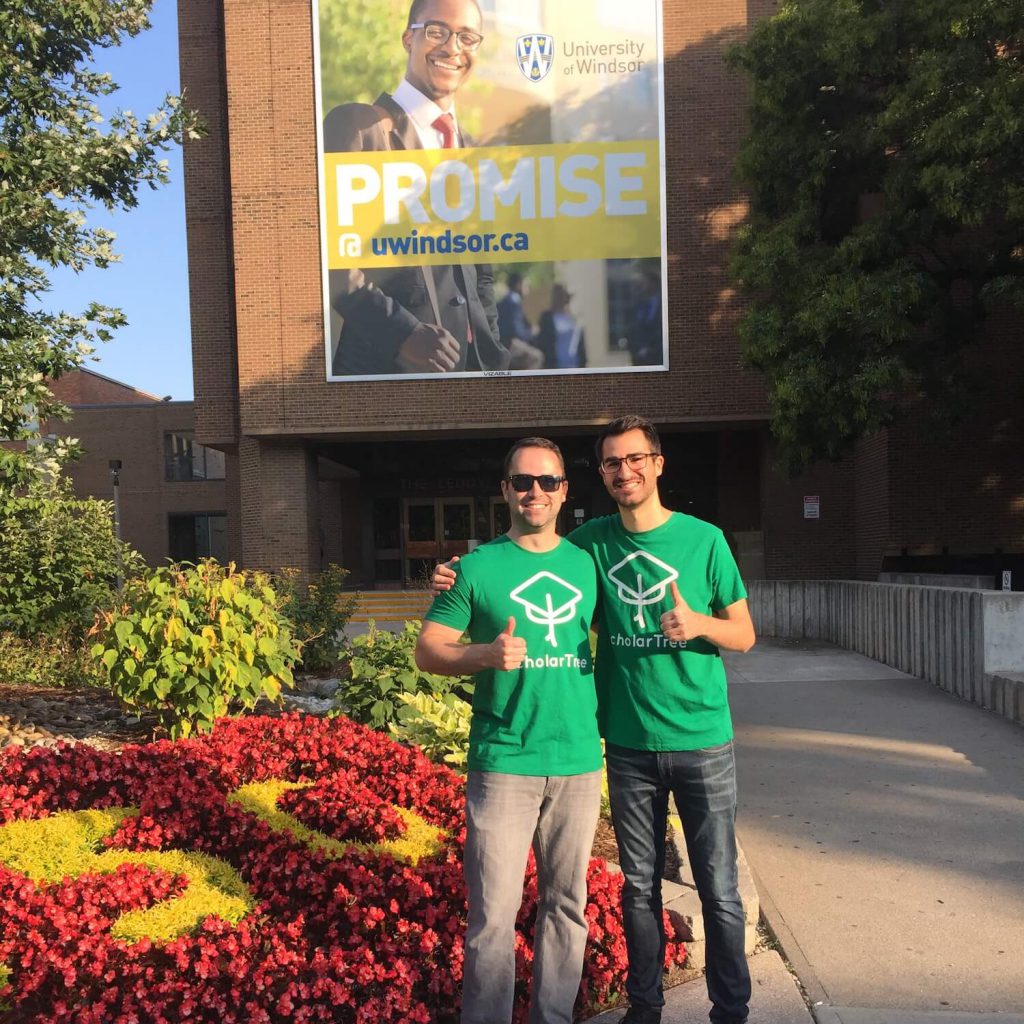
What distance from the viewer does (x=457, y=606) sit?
8.77ft

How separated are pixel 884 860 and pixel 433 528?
81.0ft

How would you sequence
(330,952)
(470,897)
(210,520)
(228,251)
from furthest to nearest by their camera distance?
(210,520) < (228,251) < (330,952) < (470,897)

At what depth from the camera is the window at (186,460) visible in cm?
3947

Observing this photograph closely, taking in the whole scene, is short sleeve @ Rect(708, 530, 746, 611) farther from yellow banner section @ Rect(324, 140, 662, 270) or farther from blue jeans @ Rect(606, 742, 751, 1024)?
yellow banner section @ Rect(324, 140, 662, 270)

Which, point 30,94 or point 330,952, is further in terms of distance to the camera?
point 30,94

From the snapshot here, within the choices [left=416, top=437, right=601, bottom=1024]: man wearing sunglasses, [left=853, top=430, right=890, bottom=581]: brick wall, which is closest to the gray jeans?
[left=416, top=437, right=601, bottom=1024]: man wearing sunglasses

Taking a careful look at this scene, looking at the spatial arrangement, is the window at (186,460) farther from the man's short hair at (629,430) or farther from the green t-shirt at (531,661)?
the green t-shirt at (531,661)

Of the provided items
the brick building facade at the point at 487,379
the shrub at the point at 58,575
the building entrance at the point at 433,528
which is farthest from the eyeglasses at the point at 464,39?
the shrub at the point at 58,575

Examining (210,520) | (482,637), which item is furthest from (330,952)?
(210,520)

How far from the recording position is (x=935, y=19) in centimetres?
1297

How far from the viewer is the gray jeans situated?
2604mm

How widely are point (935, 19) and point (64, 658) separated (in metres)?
13.8

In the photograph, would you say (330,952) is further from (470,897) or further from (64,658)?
(64,658)

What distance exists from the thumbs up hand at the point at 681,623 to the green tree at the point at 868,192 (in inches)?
466
